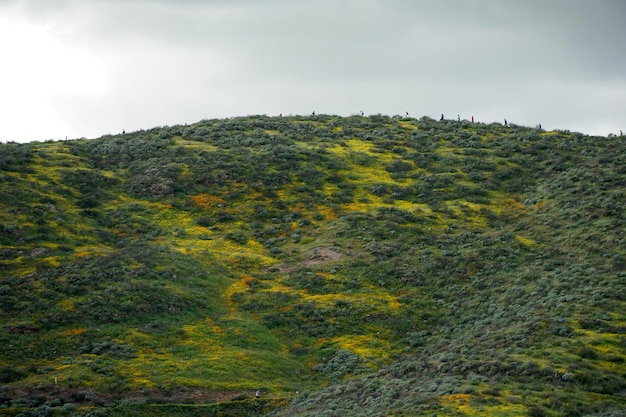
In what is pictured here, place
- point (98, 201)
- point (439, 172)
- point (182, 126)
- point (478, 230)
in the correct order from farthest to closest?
point (182, 126)
point (439, 172)
point (98, 201)
point (478, 230)

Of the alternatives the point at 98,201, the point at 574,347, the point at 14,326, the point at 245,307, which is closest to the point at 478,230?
the point at 245,307

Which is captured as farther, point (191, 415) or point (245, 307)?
point (245, 307)

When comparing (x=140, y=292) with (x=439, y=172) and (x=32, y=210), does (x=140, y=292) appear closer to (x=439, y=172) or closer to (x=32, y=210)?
(x=32, y=210)

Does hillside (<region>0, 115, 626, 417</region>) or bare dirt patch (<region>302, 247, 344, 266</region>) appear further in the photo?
bare dirt patch (<region>302, 247, 344, 266</region>)

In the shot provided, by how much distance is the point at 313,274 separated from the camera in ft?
207

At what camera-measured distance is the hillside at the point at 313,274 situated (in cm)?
4453

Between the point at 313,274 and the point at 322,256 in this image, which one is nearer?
the point at 313,274

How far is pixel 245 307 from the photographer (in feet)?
192

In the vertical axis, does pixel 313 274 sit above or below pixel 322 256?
below

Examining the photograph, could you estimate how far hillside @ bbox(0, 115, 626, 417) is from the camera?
4453cm

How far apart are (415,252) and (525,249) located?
822 cm

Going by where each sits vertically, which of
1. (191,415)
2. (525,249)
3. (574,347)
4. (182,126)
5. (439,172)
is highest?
(182,126)

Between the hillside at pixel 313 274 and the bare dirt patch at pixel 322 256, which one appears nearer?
the hillside at pixel 313 274

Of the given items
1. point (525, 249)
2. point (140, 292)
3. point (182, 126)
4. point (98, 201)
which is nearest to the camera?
point (140, 292)
